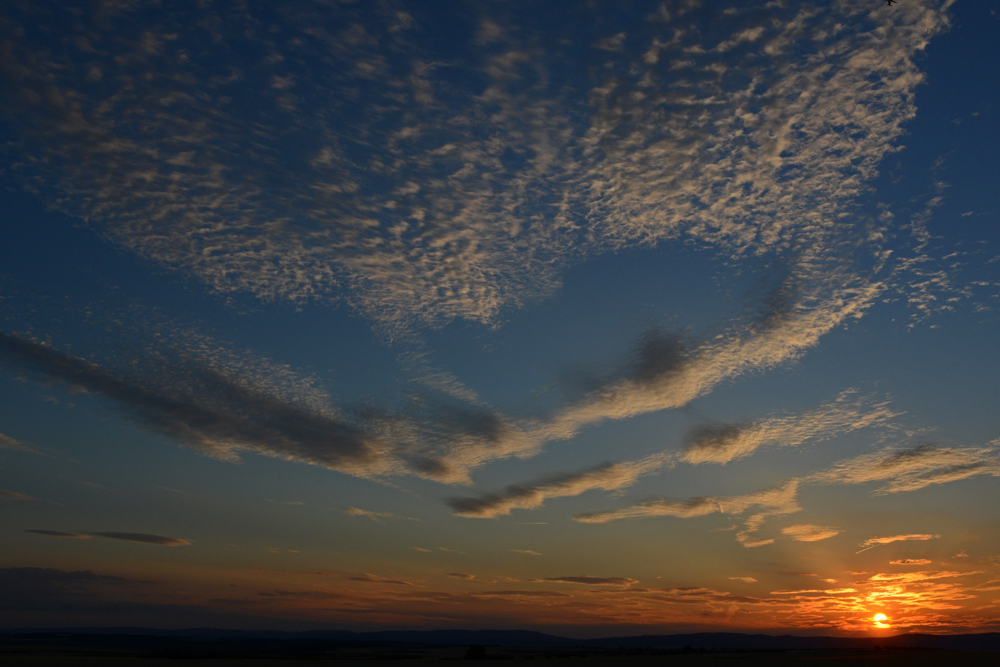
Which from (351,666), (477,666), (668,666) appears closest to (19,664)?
(351,666)

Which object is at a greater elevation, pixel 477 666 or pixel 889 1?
pixel 889 1

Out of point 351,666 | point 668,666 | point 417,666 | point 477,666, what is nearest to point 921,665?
point 668,666

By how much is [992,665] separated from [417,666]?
71.1 metres

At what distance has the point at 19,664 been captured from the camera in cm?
6266

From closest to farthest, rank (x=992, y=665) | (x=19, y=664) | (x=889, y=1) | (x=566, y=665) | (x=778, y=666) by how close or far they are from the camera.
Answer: (x=889, y=1), (x=19, y=664), (x=992, y=665), (x=778, y=666), (x=566, y=665)

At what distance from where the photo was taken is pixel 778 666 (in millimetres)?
78562

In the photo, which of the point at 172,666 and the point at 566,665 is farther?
the point at 566,665

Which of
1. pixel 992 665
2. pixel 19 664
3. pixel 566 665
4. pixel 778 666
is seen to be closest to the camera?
pixel 19 664

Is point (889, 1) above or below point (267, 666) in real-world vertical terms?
above

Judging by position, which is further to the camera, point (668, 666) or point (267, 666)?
point (668, 666)

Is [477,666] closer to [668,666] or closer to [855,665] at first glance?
[668,666]

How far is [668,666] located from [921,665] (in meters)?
31.4

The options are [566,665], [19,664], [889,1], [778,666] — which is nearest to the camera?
[889,1]

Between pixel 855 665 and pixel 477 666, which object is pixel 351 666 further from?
pixel 855 665
